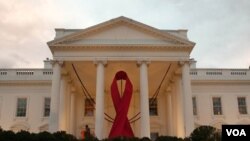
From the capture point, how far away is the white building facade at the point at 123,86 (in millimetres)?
30469

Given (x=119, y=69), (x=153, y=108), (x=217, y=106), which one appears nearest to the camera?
(x=119, y=69)

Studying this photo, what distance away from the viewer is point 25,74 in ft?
128

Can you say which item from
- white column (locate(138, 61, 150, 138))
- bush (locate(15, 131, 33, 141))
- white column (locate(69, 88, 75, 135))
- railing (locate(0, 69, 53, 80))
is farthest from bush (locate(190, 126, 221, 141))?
railing (locate(0, 69, 53, 80))

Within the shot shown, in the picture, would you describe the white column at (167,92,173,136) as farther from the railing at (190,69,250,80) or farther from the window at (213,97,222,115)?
the window at (213,97,222,115)

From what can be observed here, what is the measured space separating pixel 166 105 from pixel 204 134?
17.7 metres

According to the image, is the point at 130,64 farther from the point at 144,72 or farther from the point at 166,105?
the point at 166,105

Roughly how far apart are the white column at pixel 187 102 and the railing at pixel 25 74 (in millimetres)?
15908

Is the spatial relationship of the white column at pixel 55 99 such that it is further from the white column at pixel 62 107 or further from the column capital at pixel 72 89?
the column capital at pixel 72 89

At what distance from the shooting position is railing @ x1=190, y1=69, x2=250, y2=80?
39281mm

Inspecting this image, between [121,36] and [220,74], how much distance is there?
14583 millimetres

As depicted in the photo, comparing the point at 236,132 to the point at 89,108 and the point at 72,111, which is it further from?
the point at 89,108

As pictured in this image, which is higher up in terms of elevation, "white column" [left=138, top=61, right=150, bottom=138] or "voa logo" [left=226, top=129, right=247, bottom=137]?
"white column" [left=138, top=61, right=150, bottom=138]

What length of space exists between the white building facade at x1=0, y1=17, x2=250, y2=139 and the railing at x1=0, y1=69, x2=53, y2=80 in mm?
108

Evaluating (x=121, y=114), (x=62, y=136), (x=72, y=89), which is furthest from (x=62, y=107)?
(x=62, y=136)
